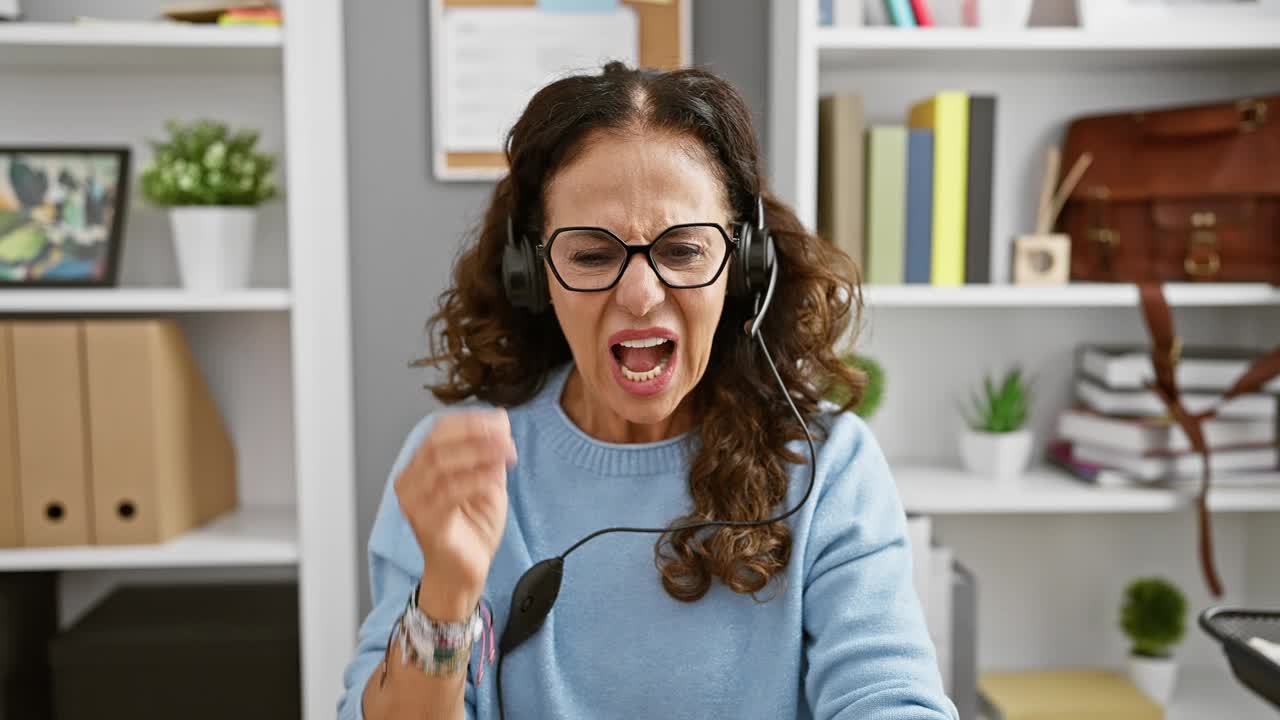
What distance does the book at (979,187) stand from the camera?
1.74 metres

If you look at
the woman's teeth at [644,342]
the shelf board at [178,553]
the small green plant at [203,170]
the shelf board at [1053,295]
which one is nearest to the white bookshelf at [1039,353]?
the shelf board at [1053,295]

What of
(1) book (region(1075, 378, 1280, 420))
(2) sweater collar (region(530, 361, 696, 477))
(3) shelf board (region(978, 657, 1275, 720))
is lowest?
(3) shelf board (region(978, 657, 1275, 720))

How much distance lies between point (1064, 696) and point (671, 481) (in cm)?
111

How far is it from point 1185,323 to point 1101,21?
0.65m

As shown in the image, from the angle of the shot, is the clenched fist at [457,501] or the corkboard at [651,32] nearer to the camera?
the clenched fist at [457,501]

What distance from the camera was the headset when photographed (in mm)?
1113

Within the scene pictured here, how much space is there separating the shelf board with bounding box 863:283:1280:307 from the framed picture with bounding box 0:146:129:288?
49.1 inches

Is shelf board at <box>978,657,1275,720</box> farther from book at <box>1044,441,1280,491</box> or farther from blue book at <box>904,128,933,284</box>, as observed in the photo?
blue book at <box>904,128,933,284</box>

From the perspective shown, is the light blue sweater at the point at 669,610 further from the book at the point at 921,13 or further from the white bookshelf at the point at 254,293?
the book at the point at 921,13

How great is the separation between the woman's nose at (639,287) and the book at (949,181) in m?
0.84

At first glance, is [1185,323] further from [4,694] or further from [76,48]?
[4,694]

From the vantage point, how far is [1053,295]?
1.74 metres

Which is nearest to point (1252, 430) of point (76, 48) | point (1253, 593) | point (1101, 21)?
point (1253, 593)

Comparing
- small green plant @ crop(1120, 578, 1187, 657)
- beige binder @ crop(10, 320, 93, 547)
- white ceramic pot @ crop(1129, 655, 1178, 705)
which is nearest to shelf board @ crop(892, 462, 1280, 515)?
small green plant @ crop(1120, 578, 1187, 657)
